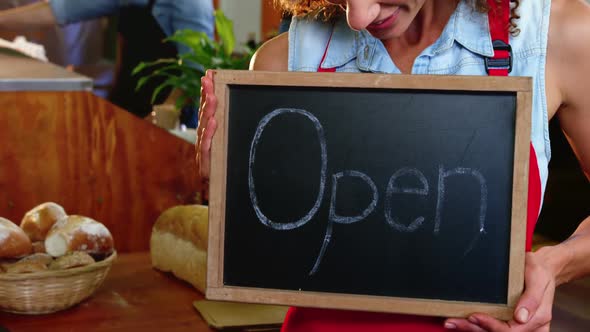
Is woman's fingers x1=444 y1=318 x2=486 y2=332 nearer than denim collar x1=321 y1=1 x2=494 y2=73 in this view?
Yes

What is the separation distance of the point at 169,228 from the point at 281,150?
844 mm

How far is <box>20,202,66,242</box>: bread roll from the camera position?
5.66 ft

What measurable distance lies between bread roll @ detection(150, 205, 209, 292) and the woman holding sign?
1.79ft

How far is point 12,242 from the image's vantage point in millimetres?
1593

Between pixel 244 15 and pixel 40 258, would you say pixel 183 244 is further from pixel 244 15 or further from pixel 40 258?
pixel 244 15

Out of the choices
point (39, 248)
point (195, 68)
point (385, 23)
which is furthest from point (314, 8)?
point (195, 68)

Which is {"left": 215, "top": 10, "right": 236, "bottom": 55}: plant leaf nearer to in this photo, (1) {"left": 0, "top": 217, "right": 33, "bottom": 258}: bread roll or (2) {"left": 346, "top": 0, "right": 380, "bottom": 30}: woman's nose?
(1) {"left": 0, "top": 217, "right": 33, "bottom": 258}: bread roll

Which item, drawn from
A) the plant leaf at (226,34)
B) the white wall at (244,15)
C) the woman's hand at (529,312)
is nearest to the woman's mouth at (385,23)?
the woman's hand at (529,312)

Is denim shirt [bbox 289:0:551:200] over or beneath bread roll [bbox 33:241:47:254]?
over

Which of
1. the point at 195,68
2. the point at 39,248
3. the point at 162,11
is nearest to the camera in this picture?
the point at 39,248

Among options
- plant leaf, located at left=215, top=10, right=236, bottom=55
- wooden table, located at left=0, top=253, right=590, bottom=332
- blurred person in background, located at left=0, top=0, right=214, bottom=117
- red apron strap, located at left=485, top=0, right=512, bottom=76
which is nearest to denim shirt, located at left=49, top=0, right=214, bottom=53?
blurred person in background, located at left=0, top=0, right=214, bottom=117

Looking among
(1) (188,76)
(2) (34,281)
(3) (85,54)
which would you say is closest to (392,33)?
(2) (34,281)

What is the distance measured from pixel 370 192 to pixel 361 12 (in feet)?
0.75

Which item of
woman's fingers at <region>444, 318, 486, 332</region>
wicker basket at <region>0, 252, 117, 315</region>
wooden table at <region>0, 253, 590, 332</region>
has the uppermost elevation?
woman's fingers at <region>444, 318, 486, 332</region>
